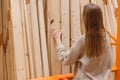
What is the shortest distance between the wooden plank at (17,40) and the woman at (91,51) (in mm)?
516

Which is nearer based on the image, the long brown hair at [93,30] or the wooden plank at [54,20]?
the long brown hair at [93,30]

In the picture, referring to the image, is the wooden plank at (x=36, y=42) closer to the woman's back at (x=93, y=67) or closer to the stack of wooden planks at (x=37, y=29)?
the stack of wooden planks at (x=37, y=29)

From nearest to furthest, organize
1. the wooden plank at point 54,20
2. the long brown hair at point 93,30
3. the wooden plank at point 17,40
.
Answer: the long brown hair at point 93,30, the wooden plank at point 17,40, the wooden plank at point 54,20

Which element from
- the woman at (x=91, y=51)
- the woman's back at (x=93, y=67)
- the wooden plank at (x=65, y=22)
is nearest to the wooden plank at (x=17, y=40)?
the wooden plank at (x=65, y=22)

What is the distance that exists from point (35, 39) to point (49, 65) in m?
0.31

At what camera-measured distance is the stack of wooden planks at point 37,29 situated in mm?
2047

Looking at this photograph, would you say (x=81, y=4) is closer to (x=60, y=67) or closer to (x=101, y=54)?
(x=60, y=67)

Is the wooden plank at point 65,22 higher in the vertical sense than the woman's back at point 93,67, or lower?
higher

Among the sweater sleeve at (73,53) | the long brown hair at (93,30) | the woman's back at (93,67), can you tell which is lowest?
the woman's back at (93,67)

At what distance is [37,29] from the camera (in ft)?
6.95

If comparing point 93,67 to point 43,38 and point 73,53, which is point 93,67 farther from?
point 43,38

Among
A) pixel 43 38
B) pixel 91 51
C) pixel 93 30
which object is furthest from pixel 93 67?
pixel 43 38

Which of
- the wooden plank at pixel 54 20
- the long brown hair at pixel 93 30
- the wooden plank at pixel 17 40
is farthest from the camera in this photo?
the wooden plank at pixel 54 20

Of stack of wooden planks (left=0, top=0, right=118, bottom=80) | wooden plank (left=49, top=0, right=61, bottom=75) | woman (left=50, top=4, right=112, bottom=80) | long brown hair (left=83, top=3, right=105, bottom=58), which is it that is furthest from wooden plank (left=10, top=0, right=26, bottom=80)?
long brown hair (left=83, top=3, right=105, bottom=58)
